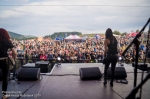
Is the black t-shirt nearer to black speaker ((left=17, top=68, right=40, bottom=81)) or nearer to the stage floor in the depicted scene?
the stage floor

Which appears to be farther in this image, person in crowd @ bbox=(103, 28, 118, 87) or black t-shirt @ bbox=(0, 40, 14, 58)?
person in crowd @ bbox=(103, 28, 118, 87)

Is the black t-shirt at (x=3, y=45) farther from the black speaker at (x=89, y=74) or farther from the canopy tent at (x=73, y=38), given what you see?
the canopy tent at (x=73, y=38)

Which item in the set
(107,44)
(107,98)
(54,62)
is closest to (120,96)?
(107,98)

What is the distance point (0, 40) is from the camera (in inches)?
103

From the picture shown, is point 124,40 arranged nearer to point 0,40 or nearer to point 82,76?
point 82,76

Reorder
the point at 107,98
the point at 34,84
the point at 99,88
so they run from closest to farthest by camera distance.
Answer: the point at 107,98
the point at 99,88
the point at 34,84

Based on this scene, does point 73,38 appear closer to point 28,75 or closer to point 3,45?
point 28,75

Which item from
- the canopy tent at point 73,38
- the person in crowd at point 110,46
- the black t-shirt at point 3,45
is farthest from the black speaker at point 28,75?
the canopy tent at point 73,38

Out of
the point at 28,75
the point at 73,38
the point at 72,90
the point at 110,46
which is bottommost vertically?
the point at 72,90

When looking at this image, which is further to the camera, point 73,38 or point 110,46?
point 73,38

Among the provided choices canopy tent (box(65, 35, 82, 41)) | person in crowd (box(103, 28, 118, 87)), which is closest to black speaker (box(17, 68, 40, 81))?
person in crowd (box(103, 28, 118, 87))

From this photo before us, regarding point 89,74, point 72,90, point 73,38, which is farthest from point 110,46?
point 73,38

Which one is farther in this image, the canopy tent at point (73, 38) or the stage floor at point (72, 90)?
the canopy tent at point (73, 38)

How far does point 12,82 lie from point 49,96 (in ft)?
5.17
